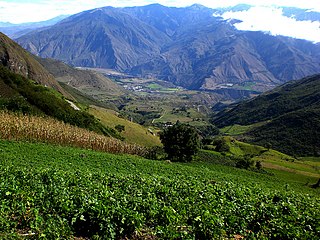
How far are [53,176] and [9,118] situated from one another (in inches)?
1426

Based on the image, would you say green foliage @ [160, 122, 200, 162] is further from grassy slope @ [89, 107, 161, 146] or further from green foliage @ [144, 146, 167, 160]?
grassy slope @ [89, 107, 161, 146]

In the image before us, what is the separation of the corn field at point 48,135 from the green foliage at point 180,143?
707cm

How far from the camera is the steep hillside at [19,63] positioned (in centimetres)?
16535

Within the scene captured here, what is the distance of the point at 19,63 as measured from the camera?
17412 cm

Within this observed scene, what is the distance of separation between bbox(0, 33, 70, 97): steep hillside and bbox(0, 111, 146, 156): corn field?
11995 cm

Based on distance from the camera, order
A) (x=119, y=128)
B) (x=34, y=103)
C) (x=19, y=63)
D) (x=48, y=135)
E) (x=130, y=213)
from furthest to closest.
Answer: (x=19, y=63) → (x=119, y=128) → (x=34, y=103) → (x=48, y=135) → (x=130, y=213)

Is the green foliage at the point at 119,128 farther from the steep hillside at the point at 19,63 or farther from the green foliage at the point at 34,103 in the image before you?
the steep hillside at the point at 19,63

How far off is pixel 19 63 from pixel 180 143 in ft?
461

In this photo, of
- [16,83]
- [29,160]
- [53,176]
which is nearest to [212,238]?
[53,176]

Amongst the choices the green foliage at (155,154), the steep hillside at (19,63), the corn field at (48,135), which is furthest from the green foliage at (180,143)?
the steep hillside at (19,63)

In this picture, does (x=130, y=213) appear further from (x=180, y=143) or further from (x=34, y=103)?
(x=34, y=103)

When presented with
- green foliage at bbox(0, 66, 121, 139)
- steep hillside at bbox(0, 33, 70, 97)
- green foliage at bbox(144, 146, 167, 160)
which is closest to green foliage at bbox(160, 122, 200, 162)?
green foliage at bbox(144, 146, 167, 160)

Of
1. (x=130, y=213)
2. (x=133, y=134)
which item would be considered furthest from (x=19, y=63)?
(x=130, y=213)

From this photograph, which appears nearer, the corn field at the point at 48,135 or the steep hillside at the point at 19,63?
the corn field at the point at 48,135
